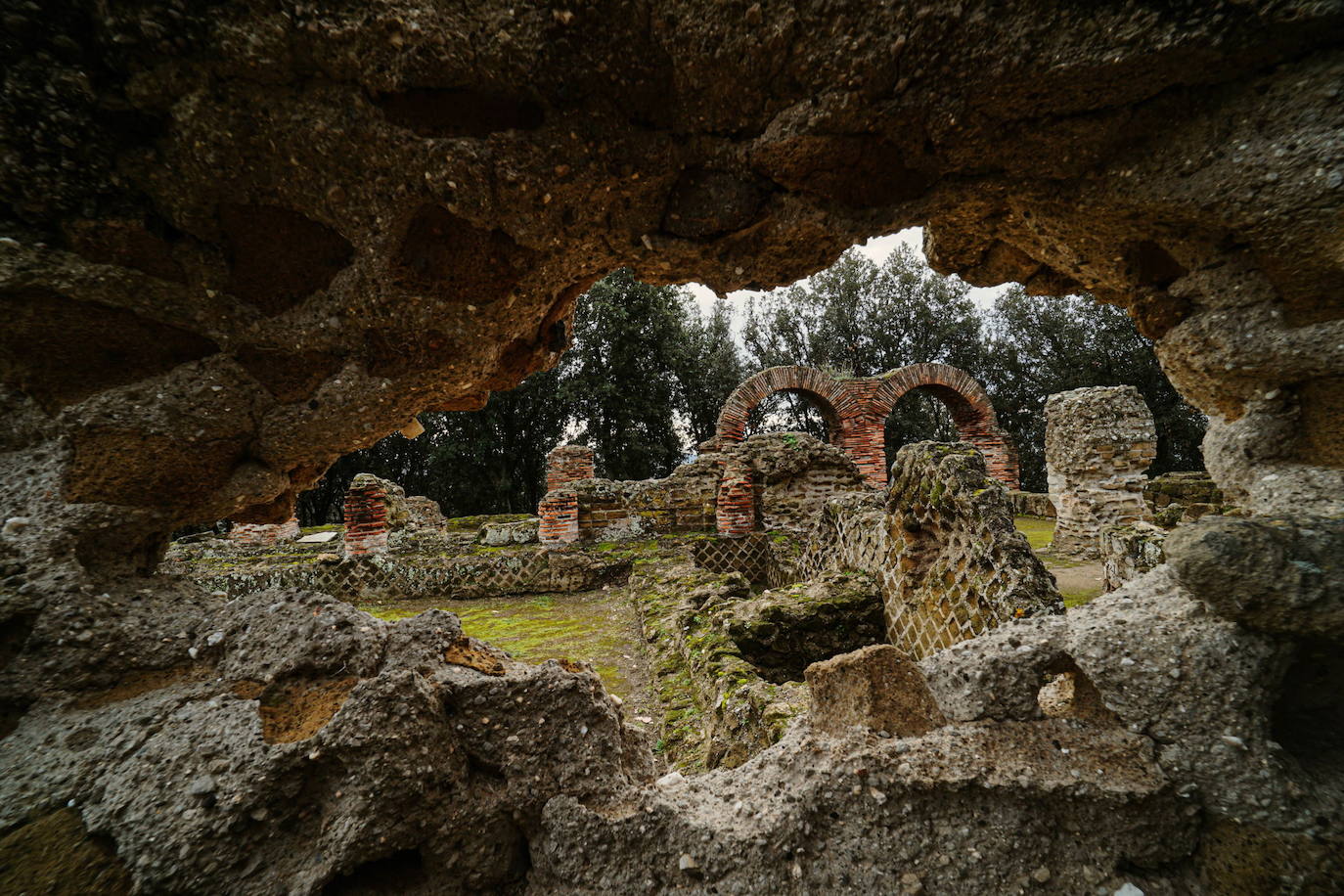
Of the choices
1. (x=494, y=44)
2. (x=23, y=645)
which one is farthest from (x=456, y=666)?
(x=494, y=44)

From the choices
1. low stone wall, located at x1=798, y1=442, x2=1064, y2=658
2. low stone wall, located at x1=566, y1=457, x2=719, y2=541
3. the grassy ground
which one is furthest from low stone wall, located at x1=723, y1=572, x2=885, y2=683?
low stone wall, located at x1=566, y1=457, x2=719, y2=541

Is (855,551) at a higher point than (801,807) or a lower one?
higher

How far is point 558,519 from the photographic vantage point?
686 cm

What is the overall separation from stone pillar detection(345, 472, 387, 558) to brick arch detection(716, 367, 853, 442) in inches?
280

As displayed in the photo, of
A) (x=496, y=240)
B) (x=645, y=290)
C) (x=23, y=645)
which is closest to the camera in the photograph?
(x=23, y=645)

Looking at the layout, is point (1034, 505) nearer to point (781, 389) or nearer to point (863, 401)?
point (863, 401)

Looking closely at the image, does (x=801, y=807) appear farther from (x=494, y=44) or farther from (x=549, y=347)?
(x=494, y=44)

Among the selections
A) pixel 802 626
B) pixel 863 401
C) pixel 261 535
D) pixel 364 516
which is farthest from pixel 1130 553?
pixel 261 535

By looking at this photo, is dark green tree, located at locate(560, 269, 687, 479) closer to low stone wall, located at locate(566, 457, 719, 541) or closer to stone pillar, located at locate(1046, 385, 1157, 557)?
low stone wall, located at locate(566, 457, 719, 541)

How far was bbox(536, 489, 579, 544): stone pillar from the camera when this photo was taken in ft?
22.5

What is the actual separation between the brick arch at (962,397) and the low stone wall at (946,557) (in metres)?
9.21

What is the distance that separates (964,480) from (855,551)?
1.32m

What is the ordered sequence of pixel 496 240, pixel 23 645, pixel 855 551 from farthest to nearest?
1. pixel 855 551
2. pixel 496 240
3. pixel 23 645

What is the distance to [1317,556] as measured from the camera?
39.3 inches
